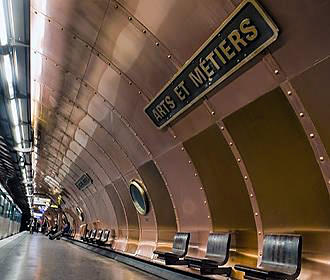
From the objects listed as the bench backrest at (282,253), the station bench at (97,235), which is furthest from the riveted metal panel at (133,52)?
the station bench at (97,235)

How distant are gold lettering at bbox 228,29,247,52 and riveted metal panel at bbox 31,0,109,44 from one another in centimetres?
188

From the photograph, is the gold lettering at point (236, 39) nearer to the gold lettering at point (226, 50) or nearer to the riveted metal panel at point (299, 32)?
the gold lettering at point (226, 50)

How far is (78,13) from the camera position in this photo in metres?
5.31

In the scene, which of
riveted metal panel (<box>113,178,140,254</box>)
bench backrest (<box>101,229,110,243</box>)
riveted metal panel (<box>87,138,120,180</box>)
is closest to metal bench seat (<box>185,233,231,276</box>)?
riveted metal panel (<box>113,178,140,254</box>)

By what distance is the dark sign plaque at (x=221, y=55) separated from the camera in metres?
3.54

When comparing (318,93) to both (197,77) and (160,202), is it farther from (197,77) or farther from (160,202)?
(160,202)

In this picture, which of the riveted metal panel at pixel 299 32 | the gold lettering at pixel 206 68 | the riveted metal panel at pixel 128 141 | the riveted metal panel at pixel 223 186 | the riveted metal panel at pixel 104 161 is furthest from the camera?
the riveted metal panel at pixel 104 161

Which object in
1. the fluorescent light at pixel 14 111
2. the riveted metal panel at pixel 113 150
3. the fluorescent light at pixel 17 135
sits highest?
the fluorescent light at pixel 17 135

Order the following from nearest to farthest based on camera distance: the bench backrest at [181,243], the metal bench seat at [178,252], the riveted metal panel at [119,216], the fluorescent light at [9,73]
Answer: the metal bench seat at [178,252] → the fluorescent light at [9,73] → the bench backrest at [181,243] → the riveted metal panel at [119,216]

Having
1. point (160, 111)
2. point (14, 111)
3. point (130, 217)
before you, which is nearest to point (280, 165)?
point (160, 111)

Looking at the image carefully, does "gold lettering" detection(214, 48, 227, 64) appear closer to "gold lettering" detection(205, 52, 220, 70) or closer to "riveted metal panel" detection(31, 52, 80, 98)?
"gold lettering" detection(205, 52, 220, 70)

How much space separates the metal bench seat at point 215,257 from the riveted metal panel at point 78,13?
11.7 ft

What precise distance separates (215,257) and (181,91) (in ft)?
7.96

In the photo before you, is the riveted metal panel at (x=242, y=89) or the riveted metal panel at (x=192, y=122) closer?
the riveted metal panel at (x=242, y=89)
